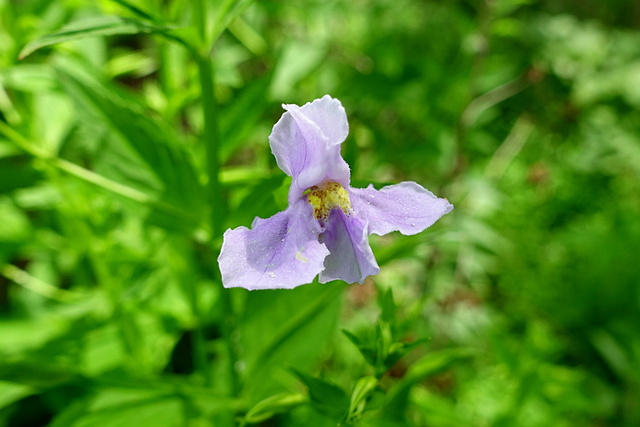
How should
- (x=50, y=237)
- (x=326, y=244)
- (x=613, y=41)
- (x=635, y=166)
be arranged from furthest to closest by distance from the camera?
(x=613, y=41), (x=635, y=166), (x=50, y=237), (x=326, y=244)

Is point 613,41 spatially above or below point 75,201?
above

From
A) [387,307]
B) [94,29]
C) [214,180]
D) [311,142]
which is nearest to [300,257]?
[311,142]

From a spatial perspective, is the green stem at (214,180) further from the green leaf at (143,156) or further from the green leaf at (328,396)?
the green leaf at (328,396)

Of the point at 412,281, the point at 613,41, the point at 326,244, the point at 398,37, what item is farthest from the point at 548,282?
the point at 326,244

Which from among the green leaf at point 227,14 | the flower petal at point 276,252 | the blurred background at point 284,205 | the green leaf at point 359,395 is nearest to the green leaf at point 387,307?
the blurred background at point 284,205

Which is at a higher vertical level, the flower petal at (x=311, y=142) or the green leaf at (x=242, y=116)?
the green leaf at (x=242, y=116)

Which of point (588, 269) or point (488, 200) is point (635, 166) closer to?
point (588, 269)

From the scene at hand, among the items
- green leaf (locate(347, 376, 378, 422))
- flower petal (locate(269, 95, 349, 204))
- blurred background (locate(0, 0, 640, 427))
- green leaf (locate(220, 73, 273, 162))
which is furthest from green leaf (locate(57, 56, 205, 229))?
green leaf (locate(347, 376, 378, 422))

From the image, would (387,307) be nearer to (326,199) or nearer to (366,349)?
(366,349)
